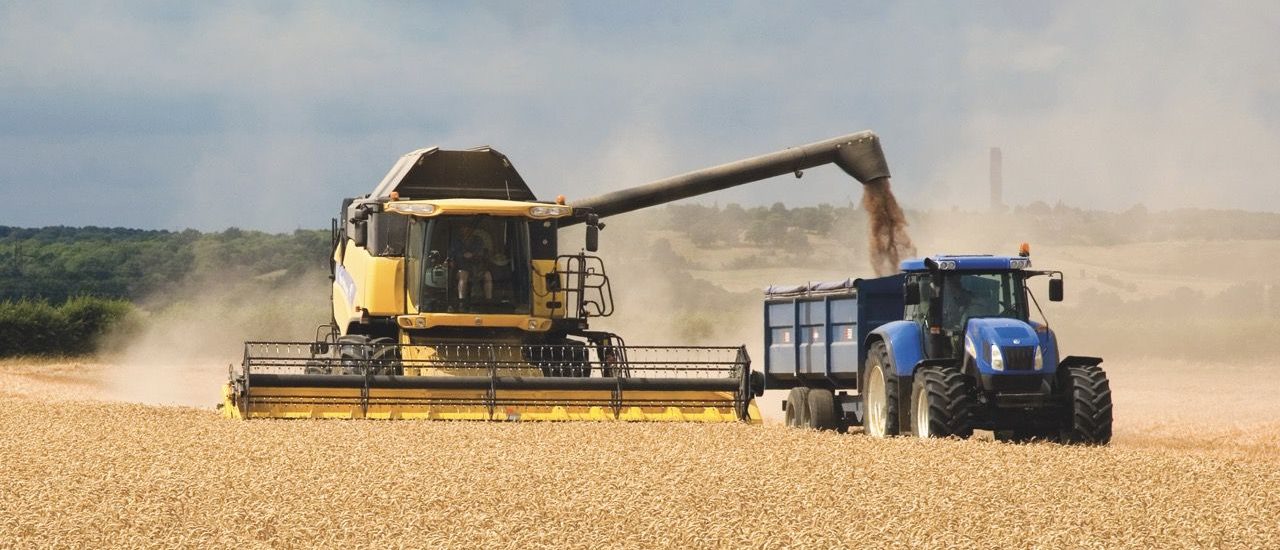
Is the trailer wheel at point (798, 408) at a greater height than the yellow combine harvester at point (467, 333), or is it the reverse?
the yellow combine harvester at point (467, 333)

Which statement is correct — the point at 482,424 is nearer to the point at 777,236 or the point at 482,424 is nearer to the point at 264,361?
the point at 264,361

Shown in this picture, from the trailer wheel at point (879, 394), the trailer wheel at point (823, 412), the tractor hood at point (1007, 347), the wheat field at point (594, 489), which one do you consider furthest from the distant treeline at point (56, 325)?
the tractor hood at point (1007, 347)

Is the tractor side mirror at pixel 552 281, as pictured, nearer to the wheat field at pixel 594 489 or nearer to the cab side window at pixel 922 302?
the wheat field at pixel 594 489

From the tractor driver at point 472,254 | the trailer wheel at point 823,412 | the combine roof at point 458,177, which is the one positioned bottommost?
the trailer wheel at point 823,412

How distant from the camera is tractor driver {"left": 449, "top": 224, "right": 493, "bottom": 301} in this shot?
17469 millimetres

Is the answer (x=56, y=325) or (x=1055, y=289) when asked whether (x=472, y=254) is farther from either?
(x=56, y=325)

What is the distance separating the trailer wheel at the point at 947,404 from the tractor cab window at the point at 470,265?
4627mm

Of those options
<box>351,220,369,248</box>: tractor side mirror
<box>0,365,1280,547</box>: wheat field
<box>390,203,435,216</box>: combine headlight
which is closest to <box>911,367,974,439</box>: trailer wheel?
<box>0,365,1280,547</box>: wheat field

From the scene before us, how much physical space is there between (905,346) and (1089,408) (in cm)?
177

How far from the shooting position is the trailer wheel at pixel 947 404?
14.4 meters

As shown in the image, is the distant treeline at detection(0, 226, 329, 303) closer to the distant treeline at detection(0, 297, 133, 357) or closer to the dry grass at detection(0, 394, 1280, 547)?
the distant treeline at detection(0, 297, 133, 357)

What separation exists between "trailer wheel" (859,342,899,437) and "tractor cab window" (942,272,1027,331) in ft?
2.28

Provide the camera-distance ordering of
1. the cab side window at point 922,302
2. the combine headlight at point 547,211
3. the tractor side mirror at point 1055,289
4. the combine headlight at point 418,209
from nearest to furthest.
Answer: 1. the tractor side mirror at point 1055,289
2. the cab side window at point 922,302
3. the combine headlight at point 418,209
4. the combine headlight at point 547,211

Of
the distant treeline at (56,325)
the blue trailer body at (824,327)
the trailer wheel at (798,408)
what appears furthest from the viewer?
the distant treeline at (56,325)
